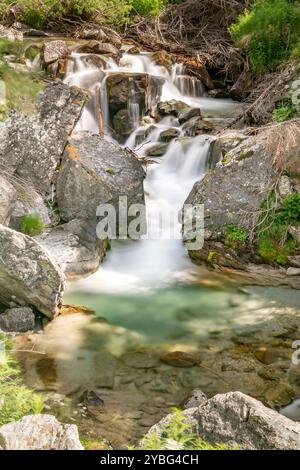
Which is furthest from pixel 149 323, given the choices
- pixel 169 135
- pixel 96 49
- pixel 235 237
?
pixel 96 49

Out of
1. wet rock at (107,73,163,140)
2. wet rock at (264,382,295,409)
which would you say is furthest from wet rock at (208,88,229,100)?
wet rock at (264,382,295,409)

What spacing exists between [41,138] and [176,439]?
765 centimetres

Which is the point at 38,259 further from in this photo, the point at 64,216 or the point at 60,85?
the point at 60,85

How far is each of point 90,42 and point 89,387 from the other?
11707 millimetres

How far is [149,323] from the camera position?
290 inches

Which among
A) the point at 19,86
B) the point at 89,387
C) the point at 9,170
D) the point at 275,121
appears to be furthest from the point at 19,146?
the point at 89,387

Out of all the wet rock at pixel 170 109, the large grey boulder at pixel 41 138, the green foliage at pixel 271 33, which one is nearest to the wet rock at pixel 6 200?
the large grey boulder at pixel 41 138

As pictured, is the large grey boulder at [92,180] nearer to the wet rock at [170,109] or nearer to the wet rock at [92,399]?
the wet rock at [170,109]

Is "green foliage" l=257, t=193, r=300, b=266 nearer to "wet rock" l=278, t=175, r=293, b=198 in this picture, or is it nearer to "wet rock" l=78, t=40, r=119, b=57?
"wet rock" l=278, t=175, r=293, b=198

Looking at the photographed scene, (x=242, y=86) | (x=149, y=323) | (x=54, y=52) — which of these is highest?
(x=54, y=52)

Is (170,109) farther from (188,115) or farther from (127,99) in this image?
(127,99)

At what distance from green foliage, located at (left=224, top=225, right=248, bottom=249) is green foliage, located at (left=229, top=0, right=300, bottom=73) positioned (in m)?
5.54

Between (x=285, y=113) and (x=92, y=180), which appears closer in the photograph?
(x=92, y=180)

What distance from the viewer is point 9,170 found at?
990 centimetres
